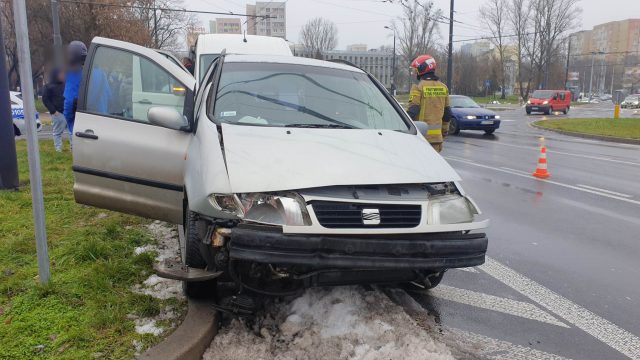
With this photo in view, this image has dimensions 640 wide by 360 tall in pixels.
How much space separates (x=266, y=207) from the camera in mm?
3047

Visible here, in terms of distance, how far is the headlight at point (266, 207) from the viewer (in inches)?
117

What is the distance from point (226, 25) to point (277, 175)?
38.4 m

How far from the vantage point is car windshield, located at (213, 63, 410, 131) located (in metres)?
4.02

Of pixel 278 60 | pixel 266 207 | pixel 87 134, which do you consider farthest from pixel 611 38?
pixel 266 207

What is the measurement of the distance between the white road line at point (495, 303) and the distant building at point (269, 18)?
24.4 m

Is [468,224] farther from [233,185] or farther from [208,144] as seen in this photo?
[208,144]

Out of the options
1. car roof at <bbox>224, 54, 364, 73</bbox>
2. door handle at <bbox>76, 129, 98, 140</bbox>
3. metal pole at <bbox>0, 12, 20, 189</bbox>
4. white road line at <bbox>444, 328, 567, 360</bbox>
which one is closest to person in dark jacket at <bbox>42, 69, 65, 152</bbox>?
metal pole at <bbox>0, 12, 20, 189</bbox>

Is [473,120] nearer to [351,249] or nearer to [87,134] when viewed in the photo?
[87,134]

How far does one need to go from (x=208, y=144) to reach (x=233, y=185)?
0.57 meters

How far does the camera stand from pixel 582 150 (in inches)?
612

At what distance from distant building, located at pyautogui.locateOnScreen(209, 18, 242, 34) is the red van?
21883 mm

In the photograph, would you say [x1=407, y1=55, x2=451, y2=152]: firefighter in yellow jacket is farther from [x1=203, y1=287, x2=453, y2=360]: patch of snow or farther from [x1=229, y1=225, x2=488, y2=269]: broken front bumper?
[x1=229, y1=225, x2=488, y2=269]: broken front bumper

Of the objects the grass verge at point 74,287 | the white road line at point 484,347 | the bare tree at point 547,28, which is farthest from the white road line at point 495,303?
the bare tree at point 547,28

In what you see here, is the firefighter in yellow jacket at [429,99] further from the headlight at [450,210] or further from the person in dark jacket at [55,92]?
the person in dark jacket at [55,92]
